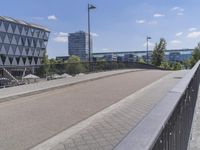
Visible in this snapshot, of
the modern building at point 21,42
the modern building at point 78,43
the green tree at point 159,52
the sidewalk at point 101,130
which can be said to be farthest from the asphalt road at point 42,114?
the modern building at point 78,43

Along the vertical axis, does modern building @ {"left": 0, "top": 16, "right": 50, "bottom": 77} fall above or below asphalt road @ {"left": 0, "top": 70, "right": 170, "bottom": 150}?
above

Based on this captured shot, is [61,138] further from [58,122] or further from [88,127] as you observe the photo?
[58,122]

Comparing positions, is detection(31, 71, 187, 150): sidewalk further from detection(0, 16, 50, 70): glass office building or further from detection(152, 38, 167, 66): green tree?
detection(0, 16, 50, 70): glass office building

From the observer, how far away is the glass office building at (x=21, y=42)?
9831 cm

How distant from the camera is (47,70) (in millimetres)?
24344

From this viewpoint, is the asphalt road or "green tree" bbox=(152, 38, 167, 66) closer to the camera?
the asphalt road

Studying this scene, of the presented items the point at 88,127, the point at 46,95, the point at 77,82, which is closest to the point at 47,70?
the point at 77,82

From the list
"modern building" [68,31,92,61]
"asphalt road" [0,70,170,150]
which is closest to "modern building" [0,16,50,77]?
"modern building" [68,31,92,61]

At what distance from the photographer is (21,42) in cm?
10794

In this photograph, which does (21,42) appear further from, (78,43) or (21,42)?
(78,43)

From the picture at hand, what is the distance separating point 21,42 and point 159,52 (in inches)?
1999

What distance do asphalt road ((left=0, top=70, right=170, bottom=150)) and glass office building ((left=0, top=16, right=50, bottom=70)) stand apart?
8588cm

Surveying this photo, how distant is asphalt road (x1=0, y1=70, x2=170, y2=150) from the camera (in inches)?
284

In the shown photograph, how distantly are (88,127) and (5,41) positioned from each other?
96078mm
